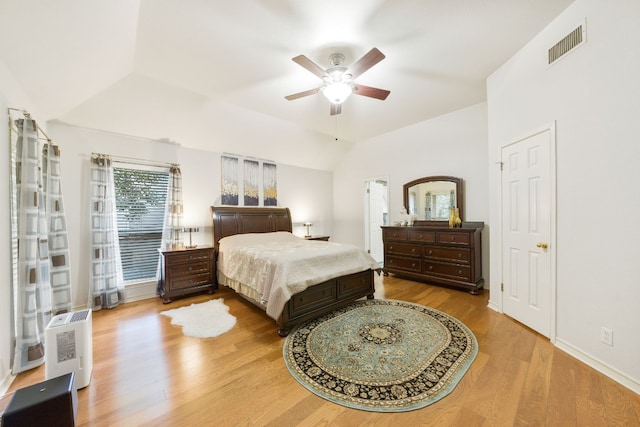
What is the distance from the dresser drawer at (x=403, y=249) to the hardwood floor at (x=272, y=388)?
1.78m

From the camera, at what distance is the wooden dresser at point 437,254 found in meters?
3.88

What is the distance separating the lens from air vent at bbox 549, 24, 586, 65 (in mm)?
2111

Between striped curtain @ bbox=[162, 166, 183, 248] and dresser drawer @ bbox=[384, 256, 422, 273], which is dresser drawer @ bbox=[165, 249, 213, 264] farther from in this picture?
dresser drawer @ bbox=[384, 256, 422, 273]

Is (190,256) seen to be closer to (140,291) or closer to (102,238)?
(140,291)

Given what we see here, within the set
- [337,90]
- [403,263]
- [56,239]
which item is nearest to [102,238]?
[56,239]

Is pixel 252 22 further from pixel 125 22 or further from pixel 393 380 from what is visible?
pixel 393 380

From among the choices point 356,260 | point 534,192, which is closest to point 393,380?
point 356,260

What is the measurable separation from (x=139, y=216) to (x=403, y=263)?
4.70m

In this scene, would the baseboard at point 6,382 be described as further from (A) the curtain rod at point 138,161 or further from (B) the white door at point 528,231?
(B) the white door at point 528,231

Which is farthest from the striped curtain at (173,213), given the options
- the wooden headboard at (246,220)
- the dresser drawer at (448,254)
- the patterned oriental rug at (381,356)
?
the dresser drawer at (448,254)

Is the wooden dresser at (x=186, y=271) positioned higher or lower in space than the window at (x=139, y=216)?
lower

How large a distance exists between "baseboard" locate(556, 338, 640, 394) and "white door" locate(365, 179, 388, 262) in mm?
3924

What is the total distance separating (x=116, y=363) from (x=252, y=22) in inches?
132

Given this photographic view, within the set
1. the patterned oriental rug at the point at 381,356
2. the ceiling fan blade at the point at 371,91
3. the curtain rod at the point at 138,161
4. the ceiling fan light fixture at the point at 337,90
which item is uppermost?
the ceiling fan blade at the point at 371,91
